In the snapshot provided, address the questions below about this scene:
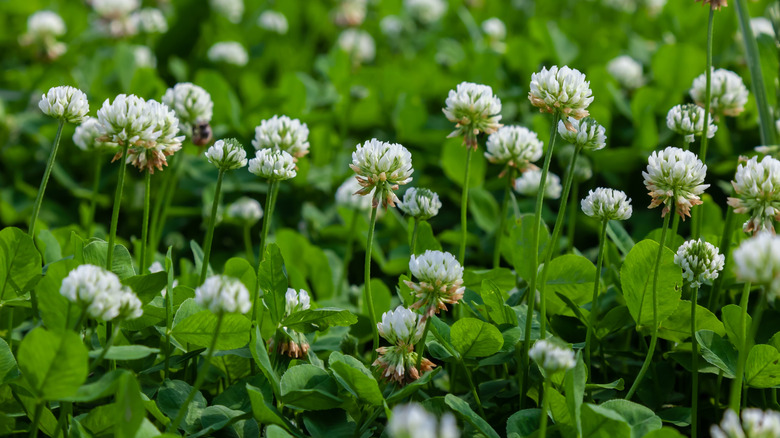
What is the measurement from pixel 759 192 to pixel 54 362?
1.03 m

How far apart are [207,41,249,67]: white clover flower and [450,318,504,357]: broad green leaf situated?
189 centimetres

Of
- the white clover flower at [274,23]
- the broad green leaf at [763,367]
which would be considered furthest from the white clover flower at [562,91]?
the white clover flower at [274,23]

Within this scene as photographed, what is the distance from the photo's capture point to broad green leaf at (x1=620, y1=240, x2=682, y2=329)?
1367 millimetres

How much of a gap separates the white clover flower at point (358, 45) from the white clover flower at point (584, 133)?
2075 mm

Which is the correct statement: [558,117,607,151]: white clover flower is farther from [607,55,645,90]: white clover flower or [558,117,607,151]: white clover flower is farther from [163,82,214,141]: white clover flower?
[607,55,645,90]: white clover flower

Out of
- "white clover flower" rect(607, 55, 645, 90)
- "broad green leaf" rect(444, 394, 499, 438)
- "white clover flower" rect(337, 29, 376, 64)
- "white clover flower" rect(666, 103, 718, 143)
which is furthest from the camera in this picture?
"white clover flower" rect(337, 29, 376, 64)

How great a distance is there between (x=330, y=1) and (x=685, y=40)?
1.67 metres

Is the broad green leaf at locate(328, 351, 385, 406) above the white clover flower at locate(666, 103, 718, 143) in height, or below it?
below

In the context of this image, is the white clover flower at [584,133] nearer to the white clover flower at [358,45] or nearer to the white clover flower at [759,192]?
the white clover flower at [759,192]

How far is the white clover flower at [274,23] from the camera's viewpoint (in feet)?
11.1

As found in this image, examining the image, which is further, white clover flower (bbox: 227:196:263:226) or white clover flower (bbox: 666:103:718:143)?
white clover flower (bbox: 227:196:263:226)

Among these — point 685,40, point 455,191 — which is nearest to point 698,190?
point 455,191

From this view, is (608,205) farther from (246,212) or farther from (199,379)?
(246,212)

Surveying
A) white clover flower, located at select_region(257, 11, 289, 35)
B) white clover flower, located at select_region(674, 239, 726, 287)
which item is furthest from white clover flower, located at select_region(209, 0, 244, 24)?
white clover flower, located at select_region(674, 239, 726, 287)
